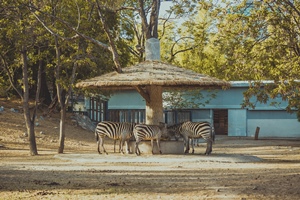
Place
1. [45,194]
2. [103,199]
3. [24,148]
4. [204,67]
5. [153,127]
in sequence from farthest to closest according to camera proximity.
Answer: [204,67] < [24,148] < [153,127] < [45,194] < [103,199]

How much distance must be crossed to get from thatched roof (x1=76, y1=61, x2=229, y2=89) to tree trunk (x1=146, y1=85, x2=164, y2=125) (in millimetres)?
958

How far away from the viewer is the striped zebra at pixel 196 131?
2373 centimetres

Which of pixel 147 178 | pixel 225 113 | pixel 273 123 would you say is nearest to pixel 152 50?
pixel 147 178

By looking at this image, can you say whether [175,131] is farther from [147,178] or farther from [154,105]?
[147,178]

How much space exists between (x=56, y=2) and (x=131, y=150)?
6115 mm

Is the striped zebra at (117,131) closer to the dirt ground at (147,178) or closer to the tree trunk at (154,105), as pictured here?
the tree trunk at (154,105)

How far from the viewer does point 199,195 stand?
468 inches

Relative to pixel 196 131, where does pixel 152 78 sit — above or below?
above

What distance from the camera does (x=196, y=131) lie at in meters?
23.8

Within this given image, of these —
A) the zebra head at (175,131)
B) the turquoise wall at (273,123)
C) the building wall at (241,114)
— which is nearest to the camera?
the zebra head at (175,131)

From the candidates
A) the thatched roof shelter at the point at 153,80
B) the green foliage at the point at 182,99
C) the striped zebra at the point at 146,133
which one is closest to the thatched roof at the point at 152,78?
the thatched roof shelter at the point at 153,80

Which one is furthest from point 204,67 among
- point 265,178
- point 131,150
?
point 265,178

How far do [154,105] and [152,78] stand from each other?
2270 millimetres

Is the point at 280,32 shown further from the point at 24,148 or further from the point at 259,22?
the point at 24,148
